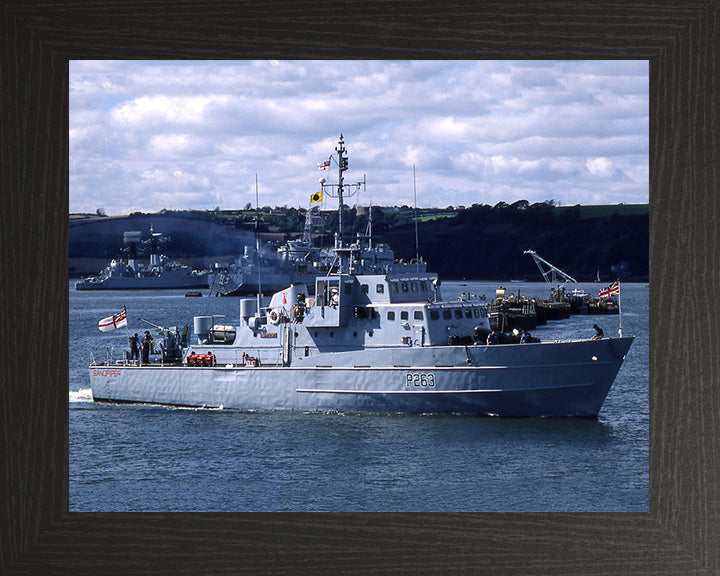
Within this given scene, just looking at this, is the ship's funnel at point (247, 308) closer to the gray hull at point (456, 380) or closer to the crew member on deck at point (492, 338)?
the gray hull at point (456, 380)

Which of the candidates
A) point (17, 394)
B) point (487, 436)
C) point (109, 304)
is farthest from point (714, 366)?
point (109, 304)

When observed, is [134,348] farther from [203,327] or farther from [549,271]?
[549,271]

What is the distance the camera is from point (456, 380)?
12258 millimetres

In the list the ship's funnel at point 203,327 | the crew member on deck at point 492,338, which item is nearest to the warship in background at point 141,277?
the ship's funnel at point 203,327

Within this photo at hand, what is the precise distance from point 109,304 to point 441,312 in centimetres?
2574

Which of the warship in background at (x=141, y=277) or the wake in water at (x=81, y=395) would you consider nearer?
the wake in water at (x=81, y=395)

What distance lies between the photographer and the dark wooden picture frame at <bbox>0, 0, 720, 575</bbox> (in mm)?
3705

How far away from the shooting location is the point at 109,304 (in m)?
36.2

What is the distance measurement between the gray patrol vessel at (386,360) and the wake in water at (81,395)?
254 cm

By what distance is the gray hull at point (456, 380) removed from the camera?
40.0 feet

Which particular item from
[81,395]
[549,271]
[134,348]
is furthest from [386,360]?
[549,271]

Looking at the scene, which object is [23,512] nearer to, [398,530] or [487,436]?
[398,530]

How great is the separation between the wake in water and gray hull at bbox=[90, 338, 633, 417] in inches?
153

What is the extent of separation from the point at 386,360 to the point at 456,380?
0.92 meters
